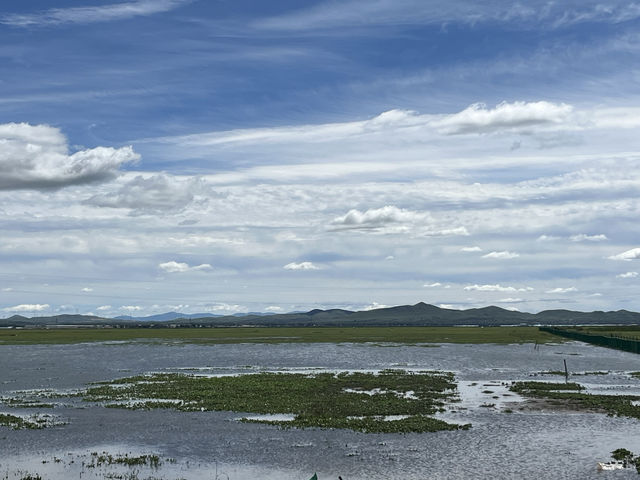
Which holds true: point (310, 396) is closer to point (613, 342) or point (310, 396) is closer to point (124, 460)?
point (124, 460)

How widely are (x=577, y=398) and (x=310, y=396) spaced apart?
22.6 m

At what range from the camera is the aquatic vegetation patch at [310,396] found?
45806mm

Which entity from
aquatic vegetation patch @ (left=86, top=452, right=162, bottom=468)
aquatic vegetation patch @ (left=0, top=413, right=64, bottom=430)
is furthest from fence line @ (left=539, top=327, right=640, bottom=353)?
aquatic vegetation patch @ (left=86, top=452, right=162, bottom=468)

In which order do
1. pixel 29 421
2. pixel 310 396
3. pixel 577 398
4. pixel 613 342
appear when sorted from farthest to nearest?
pixel 613 342
pixel 577 398
pixel 310 396
pixel 29 421

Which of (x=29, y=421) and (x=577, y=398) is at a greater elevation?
(x=29, y=421)

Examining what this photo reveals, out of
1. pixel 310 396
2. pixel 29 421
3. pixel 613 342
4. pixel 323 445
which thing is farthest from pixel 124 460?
pixel 613 342

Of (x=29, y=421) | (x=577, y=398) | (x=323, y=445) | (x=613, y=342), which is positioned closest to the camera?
(x=323, y=445)

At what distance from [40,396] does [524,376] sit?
51.7 meters

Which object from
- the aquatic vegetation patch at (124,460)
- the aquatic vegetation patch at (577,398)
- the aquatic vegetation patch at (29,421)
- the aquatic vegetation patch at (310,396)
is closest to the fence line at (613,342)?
the aquatic vegetation patch at (310,396)

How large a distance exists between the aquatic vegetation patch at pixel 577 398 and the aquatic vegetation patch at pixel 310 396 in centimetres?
739

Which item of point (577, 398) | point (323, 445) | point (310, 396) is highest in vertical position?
point (310, 396)

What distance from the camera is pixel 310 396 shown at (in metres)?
56.9

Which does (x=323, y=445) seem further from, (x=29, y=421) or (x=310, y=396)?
(x=29, y=421)

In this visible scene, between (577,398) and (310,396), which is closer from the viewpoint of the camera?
(310,396)
